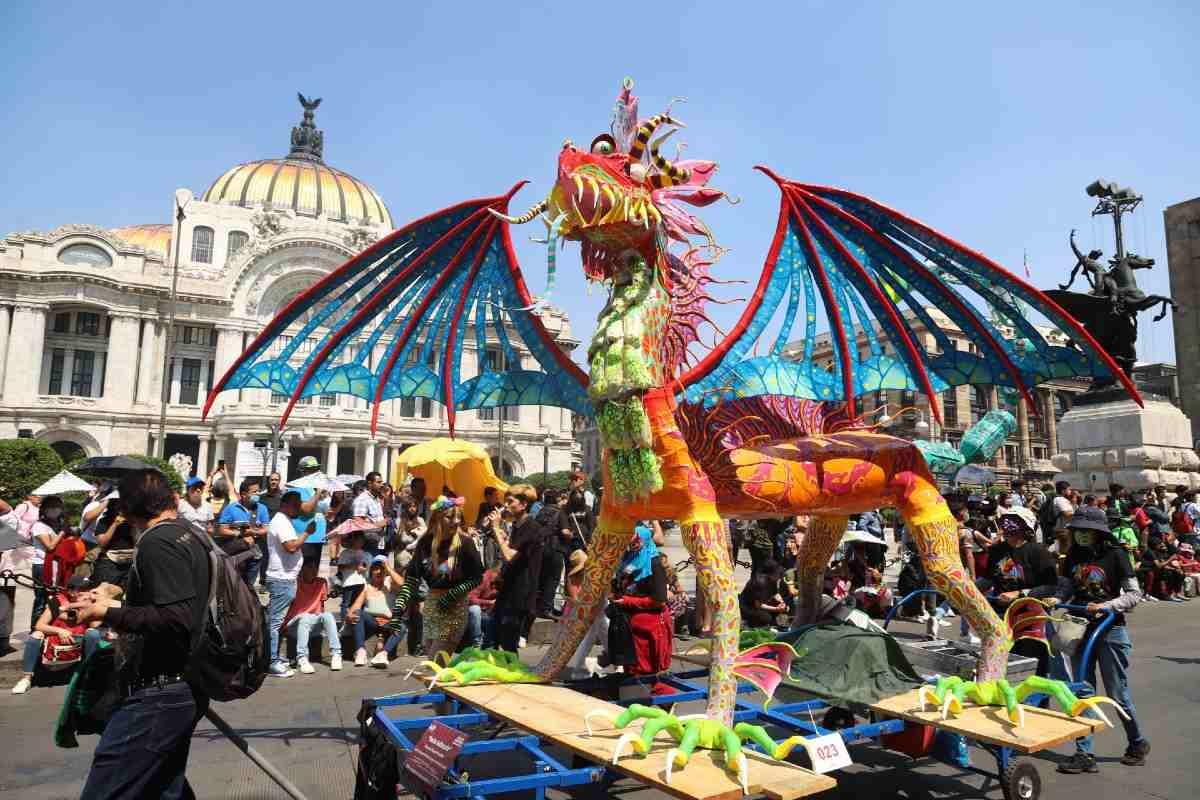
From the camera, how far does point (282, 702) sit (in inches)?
241

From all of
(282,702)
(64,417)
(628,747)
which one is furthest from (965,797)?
(64,417)

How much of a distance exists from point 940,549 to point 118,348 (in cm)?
4558

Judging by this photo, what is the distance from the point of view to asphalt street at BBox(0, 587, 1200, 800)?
168 inches

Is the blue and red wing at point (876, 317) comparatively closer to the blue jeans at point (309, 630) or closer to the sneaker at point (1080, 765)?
the sneaker at point (1080, 765)

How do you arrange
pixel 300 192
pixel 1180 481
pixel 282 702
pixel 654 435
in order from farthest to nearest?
pixel 300 192 → pixel 1180 481 → pixel 282 702 → pixel 654 435

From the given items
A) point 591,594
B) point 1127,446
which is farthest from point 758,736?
point 1127,446

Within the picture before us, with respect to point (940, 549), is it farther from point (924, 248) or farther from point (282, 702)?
point (282, 702)

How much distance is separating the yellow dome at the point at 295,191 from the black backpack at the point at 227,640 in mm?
54521

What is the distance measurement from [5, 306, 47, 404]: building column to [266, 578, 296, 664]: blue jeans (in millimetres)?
40097

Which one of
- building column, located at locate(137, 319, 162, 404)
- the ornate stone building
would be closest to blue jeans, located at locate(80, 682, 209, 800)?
the ornate stone building

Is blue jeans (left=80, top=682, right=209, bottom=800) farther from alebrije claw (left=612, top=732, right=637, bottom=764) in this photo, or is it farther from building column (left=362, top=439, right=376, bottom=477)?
building column (left=362, top=439, right=376, bottom=477)

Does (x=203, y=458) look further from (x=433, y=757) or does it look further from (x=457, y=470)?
(x=433, y=757)

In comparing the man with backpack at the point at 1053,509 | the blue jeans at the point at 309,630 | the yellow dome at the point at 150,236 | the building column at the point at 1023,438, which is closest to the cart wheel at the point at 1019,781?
the blue jeans at the point at 309,630

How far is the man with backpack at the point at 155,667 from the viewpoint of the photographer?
8.92ft
